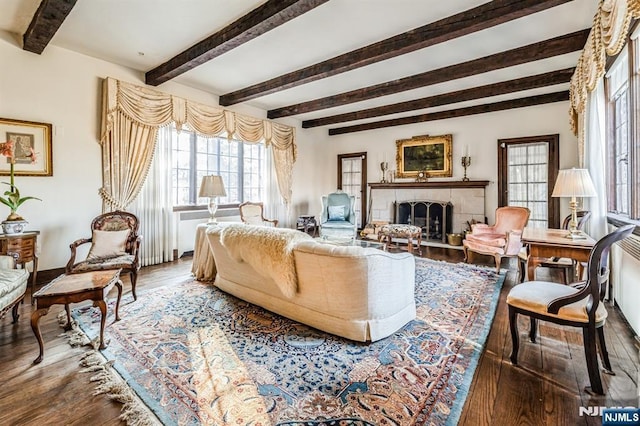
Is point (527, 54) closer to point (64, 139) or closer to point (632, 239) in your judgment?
point (632, 239)

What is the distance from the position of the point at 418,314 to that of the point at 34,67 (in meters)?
5.20

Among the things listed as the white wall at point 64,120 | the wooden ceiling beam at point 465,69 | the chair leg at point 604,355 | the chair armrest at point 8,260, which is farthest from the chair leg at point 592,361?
the white wall at point 64,120

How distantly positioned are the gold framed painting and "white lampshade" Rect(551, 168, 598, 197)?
5.70m

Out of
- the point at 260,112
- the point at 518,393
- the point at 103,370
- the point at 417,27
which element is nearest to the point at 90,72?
the point at 260,112

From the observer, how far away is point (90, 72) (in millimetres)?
3980

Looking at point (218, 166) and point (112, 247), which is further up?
point (218, 166)

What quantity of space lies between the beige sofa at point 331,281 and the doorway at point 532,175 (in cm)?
456

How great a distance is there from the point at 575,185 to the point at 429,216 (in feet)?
13.1

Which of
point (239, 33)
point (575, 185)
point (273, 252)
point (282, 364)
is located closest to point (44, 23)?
point (239, 33)

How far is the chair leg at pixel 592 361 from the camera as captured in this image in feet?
5.50

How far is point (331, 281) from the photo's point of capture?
2199 millimetres

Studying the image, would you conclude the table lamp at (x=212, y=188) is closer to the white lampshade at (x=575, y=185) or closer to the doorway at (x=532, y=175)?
the white lampshade at (x=575, y=185)

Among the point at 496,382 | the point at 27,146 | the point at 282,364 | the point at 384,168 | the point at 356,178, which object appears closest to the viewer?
the point at 496,382

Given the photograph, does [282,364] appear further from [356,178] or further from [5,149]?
[356,178]
